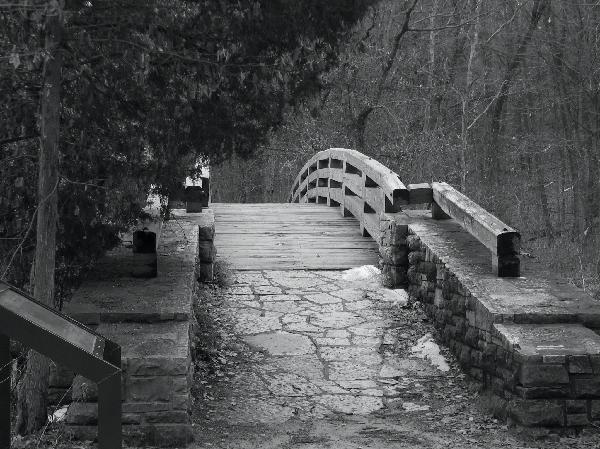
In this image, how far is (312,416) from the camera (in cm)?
570

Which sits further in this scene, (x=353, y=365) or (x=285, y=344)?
(x=285, y=344)

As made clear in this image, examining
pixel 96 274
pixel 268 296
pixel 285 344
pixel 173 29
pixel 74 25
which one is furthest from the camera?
pixel 268 296

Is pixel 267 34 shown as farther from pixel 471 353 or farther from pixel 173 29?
pixel 471 353

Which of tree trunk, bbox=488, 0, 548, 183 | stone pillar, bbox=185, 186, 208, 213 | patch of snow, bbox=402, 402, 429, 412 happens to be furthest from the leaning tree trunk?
tree trunk, bbox=488, 0, 548, 183

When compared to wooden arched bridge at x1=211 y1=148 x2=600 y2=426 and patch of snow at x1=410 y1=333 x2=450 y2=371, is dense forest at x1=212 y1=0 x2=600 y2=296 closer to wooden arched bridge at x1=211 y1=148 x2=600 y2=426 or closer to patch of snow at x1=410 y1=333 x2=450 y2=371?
wooden arched bridge at x1=211 y1=148 x2=600 y2=426

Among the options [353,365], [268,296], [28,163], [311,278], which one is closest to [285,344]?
[353,365]

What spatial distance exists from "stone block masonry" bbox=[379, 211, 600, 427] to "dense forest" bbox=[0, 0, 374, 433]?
6.59 feet

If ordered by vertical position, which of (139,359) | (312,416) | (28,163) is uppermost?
(28,163)

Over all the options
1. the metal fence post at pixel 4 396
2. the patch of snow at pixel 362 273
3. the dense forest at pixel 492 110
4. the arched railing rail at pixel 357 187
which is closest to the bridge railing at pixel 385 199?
the arched railing rail at pixel 357 187

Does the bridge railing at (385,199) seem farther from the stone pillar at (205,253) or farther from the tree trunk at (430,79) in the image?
the tree trunk at (430,79)

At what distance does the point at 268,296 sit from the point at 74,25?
4.23 meters

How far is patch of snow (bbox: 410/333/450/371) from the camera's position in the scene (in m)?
6.69

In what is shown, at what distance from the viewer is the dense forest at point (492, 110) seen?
1647cm

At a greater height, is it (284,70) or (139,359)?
(284,70)
